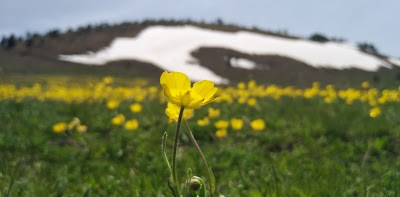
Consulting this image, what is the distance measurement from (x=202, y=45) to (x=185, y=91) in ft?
194

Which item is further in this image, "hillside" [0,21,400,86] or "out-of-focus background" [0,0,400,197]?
"hillside" [0,21,400,86]

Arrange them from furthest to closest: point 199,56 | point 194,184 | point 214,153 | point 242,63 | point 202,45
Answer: point 202,45 → point 199,56 → point 242,63 → point 214,153 → point 194,184

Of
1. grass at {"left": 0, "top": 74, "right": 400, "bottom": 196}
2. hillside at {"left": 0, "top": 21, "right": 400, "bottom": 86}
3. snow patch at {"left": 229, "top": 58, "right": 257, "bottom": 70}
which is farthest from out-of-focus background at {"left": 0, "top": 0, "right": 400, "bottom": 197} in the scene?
snow patch at {"left": 229, "top": 58, "right": 257, "bottom": 70}

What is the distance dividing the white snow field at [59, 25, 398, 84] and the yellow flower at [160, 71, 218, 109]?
Result: 155ft

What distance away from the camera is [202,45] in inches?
2375

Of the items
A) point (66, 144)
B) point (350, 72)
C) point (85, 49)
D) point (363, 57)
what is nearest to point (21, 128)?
point (66, 144)

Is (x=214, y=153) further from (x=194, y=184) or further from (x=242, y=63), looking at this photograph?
(x=242, y=63)

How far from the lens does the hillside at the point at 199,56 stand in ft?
169

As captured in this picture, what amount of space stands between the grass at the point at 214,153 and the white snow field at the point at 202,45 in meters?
40.6

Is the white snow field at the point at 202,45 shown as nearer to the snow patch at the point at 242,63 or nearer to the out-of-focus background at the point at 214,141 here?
the snow patch at the point at 242,63

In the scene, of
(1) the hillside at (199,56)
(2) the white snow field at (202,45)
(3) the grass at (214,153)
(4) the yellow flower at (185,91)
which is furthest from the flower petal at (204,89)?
(2) the white snow field at (202,45)

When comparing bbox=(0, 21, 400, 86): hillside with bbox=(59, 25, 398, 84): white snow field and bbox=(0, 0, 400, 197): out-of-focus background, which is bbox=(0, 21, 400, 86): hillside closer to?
bbox=(59, 25, 398, 84): white snow field

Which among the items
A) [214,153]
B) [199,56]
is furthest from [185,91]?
[199,56]

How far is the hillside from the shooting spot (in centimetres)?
5141
